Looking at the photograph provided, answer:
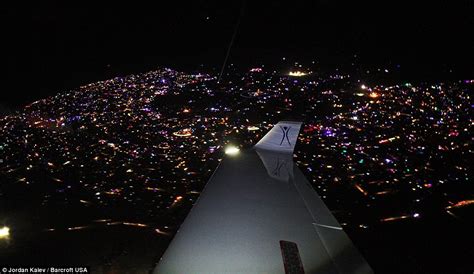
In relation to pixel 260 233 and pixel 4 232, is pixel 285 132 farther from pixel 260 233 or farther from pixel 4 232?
pixel 4 232

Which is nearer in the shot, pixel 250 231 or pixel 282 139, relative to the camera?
pixel 250 231

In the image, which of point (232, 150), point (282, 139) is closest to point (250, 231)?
point (232, 150)

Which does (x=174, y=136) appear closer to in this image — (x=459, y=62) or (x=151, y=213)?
(x=151, y=213)

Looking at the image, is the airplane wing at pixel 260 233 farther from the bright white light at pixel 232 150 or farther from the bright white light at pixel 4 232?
the bright white light at pixel 4 232

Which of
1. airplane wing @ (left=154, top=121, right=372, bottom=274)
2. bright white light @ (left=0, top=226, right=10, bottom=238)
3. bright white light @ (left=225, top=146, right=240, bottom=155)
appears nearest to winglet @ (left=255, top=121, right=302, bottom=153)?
bright white light @ (left=225, top=146, right=240, bottom=155)

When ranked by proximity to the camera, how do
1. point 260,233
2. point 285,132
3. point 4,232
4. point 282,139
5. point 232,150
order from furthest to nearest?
point 285,132 → point 282,139 → point 232,150 → point 4,232 → point 260,233

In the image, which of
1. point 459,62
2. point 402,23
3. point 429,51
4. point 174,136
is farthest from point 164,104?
point 459,62

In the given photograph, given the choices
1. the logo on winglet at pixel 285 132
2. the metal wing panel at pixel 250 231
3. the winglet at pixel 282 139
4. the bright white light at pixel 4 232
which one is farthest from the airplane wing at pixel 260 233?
the bright white light at pixel 4 232
